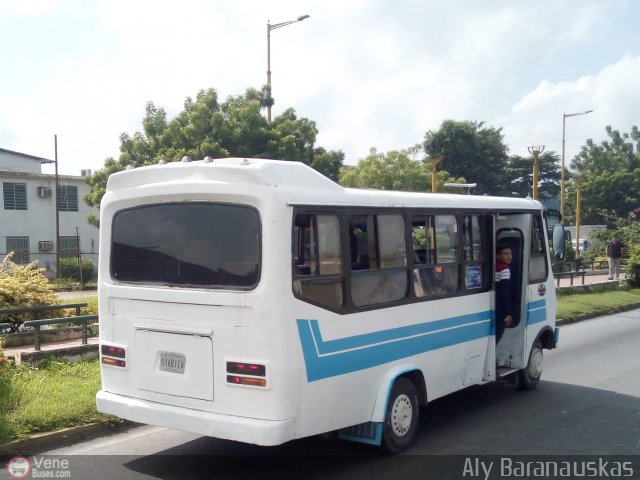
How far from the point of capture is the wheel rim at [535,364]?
8836 millimetres

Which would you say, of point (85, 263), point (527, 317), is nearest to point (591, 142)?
point (85, 263)

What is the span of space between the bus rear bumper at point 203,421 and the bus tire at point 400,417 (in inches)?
52.4

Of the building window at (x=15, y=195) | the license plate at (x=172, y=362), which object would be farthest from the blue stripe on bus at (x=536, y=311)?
the building window at (x=15, y=195)

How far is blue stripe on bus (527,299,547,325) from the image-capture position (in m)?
8.50

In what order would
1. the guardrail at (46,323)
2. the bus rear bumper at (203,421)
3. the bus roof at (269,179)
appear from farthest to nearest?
the guardrail at (46,323), the bus roof at (269,179), the bus rear bumper at (203,421)

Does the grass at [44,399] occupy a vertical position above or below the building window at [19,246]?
below

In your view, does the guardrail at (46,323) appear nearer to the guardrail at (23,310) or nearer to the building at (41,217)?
the guardrail at (23,310)

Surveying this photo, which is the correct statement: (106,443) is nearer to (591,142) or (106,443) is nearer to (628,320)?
(628,320)

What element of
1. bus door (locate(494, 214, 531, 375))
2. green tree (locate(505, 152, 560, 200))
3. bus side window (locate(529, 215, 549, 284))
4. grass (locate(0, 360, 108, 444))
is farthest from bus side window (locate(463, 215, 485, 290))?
green tree (locate(505, 152, 560, 200))

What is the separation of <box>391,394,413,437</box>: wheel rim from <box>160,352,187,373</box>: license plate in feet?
6.58

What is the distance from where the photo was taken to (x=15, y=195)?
3350 centimetres

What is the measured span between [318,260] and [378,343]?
1.03 metres

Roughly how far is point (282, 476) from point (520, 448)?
7.70ft

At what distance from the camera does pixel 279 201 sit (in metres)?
5.29
